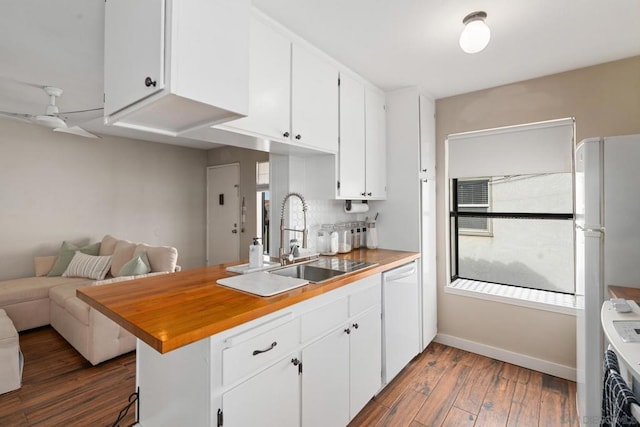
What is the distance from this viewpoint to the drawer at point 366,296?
179 centimetres

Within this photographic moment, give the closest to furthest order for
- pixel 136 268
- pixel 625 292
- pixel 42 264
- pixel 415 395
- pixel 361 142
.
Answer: pixel 625 292 < pixel 415 395 < pixel 361 142 < pixel 136 268 < pixel 42 264

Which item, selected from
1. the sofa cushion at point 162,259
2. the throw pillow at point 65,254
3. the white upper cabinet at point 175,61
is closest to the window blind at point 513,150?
the white upper cabinet at point 175,61

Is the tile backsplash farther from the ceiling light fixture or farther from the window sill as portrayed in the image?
the ceiling light fixture

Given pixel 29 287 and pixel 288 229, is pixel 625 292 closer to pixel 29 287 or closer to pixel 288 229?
pixel 288 229

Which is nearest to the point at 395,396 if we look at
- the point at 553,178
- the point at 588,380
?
the point at 588,380

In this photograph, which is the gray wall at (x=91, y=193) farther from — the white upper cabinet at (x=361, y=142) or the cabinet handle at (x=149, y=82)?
the cabinet handle at (x=149, y=82)

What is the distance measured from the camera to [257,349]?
118cm

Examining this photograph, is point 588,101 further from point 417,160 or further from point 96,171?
point 96,171

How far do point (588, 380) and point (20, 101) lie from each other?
5.22 meters

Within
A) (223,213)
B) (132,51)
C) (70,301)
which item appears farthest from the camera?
(223,213)

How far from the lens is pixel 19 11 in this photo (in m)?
1.69

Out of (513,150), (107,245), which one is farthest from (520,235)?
(107,245)

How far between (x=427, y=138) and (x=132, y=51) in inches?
94.8

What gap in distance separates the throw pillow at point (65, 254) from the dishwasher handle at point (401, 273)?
13.0ft
